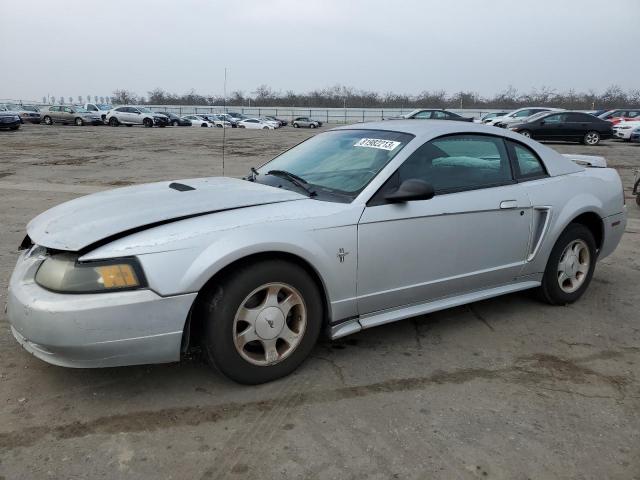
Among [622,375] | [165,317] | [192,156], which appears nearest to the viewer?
[165,317]

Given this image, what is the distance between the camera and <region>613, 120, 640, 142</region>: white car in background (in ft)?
81.5

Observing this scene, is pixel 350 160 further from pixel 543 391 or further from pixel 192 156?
pixel 192 156

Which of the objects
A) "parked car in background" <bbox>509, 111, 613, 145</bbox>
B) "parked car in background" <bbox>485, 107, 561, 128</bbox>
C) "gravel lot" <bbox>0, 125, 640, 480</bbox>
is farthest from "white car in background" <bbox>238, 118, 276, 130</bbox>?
"gravel lot" <bbox>0, 125, 640, 480</bbox>

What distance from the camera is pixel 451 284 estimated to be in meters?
3.54

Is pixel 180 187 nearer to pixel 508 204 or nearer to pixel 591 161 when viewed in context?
pixel 508 204

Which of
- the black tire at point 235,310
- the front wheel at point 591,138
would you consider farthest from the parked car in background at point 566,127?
the black tire at point 235,310

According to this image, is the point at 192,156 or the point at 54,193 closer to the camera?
the point at 54,193

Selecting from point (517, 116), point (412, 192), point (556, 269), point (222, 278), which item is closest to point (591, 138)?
Answer: point (517, 116)

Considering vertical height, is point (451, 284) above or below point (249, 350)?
above

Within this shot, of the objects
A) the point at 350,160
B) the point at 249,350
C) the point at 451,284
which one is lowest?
the point at 249,350

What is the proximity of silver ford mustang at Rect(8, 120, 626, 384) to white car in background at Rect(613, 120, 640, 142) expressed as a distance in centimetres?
2437

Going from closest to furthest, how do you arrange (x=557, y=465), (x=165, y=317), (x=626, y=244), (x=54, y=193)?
(x=557, y=465) → (x=165, y=317) → (x=626, y=244) → (x=54, y=193)

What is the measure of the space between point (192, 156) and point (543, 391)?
15.4 metres

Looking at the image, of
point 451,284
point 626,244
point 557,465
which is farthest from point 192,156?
point 557,465
